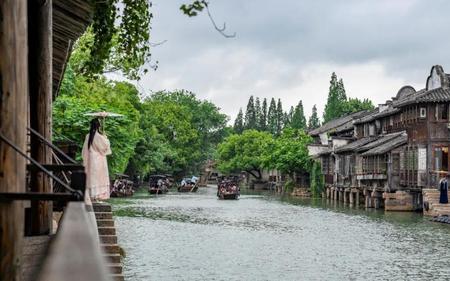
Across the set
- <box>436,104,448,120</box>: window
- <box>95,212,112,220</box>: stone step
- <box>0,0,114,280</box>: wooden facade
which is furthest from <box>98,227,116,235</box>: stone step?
<box>436,104,448,120</box>: window

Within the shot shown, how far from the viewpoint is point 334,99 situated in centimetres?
12006

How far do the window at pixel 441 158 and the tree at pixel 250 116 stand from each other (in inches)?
4035

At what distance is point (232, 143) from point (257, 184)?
7.86m

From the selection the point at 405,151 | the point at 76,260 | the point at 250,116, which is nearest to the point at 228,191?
the point at 405,151

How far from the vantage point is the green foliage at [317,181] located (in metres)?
71.0

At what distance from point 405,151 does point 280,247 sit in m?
26.7

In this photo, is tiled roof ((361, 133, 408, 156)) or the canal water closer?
the canal water

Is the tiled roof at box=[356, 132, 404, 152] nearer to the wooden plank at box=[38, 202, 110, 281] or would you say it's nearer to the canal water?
the canal water

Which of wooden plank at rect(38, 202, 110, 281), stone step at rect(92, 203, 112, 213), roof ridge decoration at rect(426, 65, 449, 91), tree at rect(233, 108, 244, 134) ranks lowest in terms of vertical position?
stone step at rect(92, 203, 112, 213)

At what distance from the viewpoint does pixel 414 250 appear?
23406mm

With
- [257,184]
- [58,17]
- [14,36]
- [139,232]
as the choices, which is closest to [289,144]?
[257,184]

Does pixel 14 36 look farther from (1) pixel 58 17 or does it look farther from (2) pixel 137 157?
(2) pixel 137 157

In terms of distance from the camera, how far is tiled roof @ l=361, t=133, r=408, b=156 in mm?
48787

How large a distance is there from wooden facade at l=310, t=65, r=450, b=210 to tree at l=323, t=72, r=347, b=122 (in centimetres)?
5333
